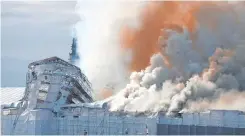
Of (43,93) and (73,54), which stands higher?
(73,54)

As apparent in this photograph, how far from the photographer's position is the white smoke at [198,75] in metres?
53.3

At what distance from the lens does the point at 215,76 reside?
5434 cm

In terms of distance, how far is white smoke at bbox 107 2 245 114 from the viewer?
2098 inches

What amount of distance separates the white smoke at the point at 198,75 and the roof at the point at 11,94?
1003cm

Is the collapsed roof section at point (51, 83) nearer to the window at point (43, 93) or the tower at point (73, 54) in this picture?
the window at point (43, 93)

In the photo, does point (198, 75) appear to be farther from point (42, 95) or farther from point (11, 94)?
point (11, 94)

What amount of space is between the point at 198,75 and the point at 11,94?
17.0 metres

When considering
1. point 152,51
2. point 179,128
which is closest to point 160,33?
point 152,51

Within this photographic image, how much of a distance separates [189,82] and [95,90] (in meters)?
14.1

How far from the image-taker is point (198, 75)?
54906 millimetres

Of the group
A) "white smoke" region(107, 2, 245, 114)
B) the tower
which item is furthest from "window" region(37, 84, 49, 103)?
the tower

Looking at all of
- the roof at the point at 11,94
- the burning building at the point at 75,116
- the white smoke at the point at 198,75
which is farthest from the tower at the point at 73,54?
the white smoke at the point at 198,75

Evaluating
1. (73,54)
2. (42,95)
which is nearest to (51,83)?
(42,95)

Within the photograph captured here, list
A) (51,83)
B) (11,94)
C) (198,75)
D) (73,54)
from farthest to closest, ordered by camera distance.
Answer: (73,54)
(11,94)
(51,83)
(198,75)
